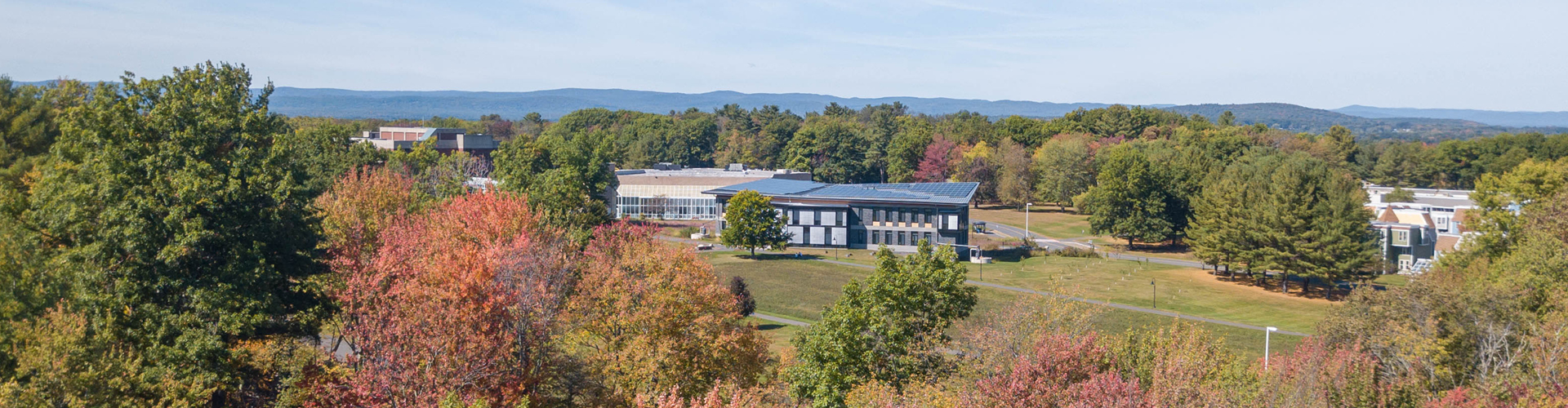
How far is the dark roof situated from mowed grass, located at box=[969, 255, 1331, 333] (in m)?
8.27

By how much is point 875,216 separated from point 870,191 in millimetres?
4898

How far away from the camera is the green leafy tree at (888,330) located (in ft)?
88.2

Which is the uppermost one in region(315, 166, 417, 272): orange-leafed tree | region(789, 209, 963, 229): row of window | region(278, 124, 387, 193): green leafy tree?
region(278, 124, 387, 193): green leafy tree

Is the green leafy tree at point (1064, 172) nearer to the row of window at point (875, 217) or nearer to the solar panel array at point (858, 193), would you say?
the solar panel array at point (858, 193)

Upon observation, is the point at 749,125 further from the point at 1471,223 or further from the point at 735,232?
the point at 1471,223

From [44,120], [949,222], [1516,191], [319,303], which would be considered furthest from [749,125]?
[319,303]

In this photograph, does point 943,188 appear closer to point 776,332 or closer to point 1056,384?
point 776,332

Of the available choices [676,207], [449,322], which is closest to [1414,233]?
[676,207]

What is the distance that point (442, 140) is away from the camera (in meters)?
120

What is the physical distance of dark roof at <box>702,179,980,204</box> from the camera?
8510 cm

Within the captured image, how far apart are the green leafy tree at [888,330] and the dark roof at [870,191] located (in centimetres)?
5544

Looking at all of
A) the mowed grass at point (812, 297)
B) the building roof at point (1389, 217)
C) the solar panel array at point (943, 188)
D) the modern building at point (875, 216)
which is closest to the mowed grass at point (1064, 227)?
the solar panel array at point (943, 188)

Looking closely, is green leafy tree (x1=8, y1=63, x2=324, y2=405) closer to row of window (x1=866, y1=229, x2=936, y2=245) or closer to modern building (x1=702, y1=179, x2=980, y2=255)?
modern building (x1=702, y1=179, x2=980, y2=255)

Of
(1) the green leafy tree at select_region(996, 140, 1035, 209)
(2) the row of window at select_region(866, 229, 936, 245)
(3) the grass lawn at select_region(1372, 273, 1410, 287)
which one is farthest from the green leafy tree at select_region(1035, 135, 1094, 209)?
(3) the grass lawn at select_region(1372, 273, 1410, 287)
